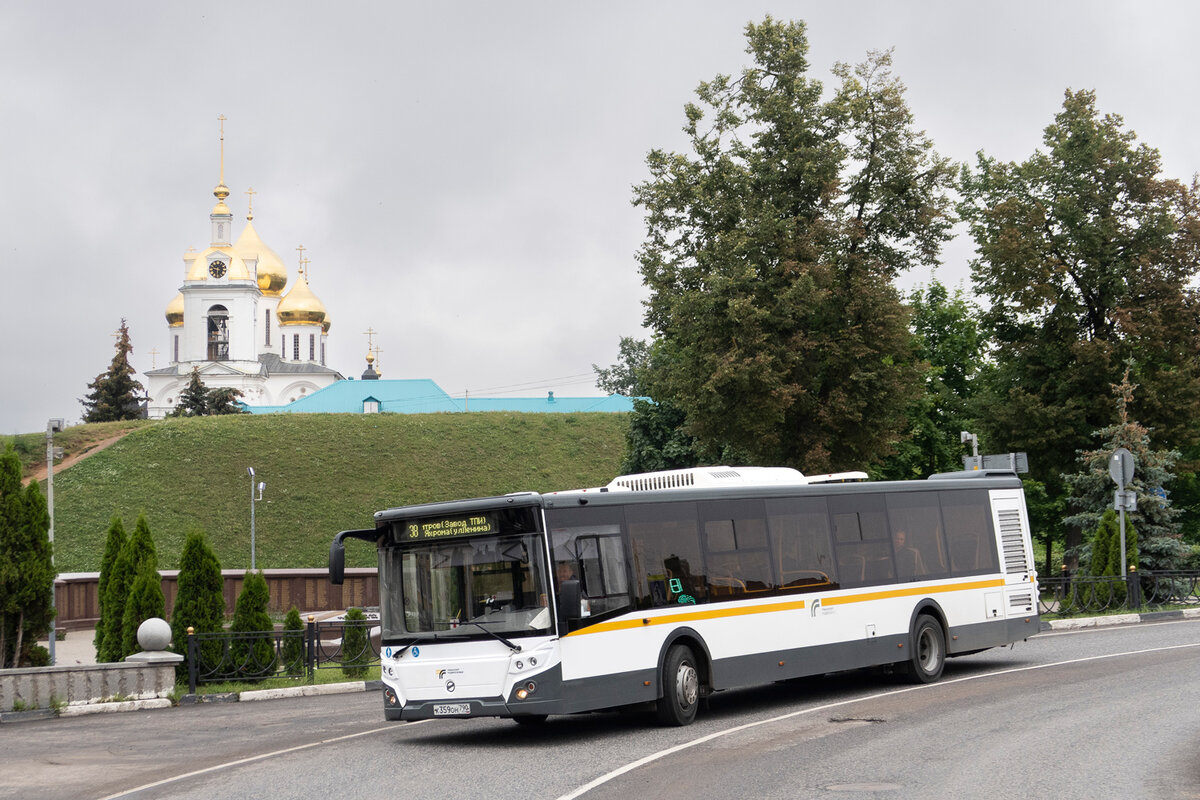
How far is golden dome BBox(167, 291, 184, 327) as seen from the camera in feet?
443

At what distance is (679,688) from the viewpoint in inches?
548

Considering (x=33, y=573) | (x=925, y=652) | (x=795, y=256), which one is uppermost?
(x=795, y=256)

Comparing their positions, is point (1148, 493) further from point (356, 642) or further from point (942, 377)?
point (942, 377)

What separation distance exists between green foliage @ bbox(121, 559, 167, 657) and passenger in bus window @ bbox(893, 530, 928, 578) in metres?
11.9

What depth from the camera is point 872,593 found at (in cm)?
1652

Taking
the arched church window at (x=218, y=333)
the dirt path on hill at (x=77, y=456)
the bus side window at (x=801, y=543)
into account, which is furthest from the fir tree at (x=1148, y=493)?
the arched church window at (x=218, y=333)

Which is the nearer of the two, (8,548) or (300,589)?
(8,548)

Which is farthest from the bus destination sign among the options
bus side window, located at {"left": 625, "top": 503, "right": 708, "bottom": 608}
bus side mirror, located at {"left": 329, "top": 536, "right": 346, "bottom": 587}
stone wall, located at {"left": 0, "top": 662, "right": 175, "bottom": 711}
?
stone wall, located at {"left": 0, "top": 662, "right": 175, "bottom": 711}

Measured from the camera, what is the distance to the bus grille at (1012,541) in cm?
1891

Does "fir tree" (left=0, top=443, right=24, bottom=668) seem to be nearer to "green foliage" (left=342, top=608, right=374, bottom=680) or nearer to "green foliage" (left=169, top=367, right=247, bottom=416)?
"green foliage" (left=342, top=608, right=374, bottom=680)

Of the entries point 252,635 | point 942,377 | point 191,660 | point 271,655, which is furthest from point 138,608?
point 942,377

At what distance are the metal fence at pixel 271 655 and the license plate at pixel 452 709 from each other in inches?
323

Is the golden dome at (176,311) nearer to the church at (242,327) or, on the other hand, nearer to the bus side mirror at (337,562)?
the church at (242,327)

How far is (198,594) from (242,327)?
113852 mm
